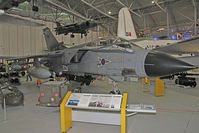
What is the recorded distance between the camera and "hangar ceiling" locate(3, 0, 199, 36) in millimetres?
21127

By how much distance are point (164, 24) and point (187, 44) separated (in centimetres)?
2491

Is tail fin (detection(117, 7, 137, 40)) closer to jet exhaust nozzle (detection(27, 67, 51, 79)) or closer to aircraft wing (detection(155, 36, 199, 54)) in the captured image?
aircraft wing (detection(155, 36, 199, 54))

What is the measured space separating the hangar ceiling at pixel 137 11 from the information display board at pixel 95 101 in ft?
59.1

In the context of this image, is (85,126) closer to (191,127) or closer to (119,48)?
(191,127)

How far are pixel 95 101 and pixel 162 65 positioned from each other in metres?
2.27

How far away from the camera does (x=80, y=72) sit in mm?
6941

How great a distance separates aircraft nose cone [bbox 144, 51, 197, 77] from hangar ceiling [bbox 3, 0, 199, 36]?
16676 mm

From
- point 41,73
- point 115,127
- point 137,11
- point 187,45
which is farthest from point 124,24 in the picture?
point 137,11

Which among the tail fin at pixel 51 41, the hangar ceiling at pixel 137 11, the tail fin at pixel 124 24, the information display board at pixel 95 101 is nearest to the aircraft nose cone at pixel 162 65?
the information display board at pixel 95 101

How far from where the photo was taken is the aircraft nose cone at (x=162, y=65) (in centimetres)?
406

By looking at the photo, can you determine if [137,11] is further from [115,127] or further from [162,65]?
[115,127]

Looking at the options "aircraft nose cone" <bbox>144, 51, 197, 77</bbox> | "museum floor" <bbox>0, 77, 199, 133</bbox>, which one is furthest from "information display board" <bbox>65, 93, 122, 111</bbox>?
"aircraft nose cone" <bbox>144, 51, 197, 77</bbox>

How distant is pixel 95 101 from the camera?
→ 323 cm

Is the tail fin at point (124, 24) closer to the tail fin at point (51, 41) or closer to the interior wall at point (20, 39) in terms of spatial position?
the tail fin at point (51, 41)
